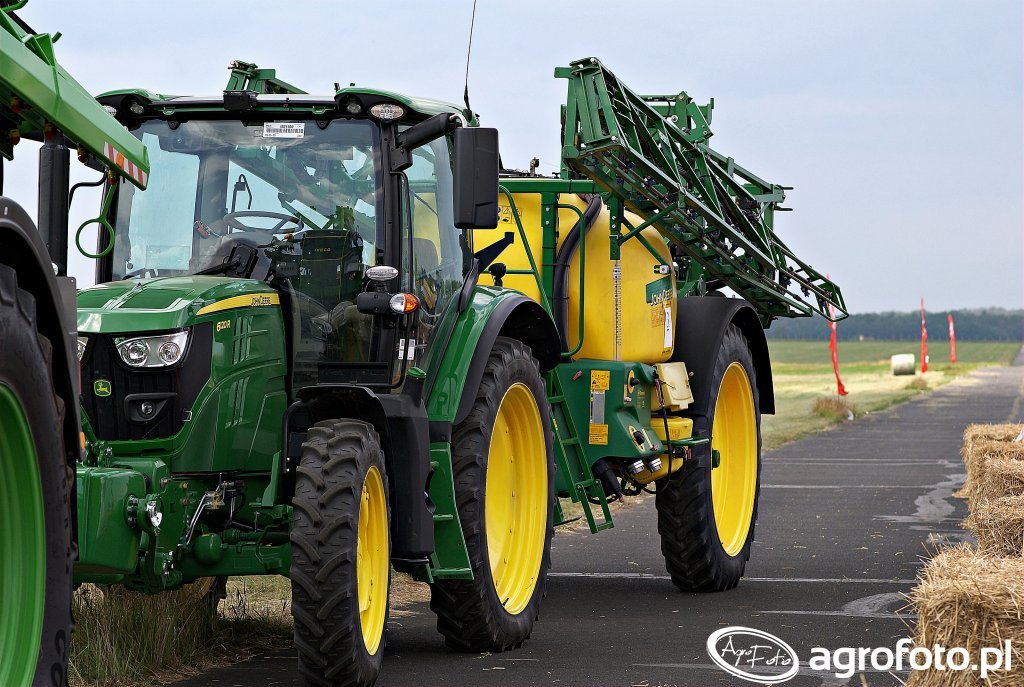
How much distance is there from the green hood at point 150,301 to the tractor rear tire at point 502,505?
54.8 inches

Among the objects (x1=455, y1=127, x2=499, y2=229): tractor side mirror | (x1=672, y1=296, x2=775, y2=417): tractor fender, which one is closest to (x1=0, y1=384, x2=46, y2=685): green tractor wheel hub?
(x1=455, y1=127, x2=499, y2=229): tractor side mirror

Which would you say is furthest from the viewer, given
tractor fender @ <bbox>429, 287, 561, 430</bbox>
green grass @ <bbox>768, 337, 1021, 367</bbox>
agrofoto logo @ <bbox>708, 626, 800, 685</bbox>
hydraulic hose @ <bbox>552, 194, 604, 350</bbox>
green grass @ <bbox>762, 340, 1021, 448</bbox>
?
green grass @ <bbox>768, 337, 1021, 367</bbox>

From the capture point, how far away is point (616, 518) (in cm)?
1415

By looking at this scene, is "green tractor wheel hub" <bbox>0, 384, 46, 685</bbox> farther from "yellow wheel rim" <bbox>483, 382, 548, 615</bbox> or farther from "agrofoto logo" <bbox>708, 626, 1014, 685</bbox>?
"yellow wheel rim" <bbox>483, 382, 548, 615</bbox>

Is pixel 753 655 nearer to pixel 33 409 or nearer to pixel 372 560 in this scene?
pixel 372 560

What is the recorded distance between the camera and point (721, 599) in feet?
31.6

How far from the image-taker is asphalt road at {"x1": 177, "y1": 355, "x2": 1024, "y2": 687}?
7.09 metres

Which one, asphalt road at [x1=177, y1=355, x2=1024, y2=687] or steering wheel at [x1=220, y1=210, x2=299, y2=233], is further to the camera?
asphalt road at [x1=177, y1=355, x2=1024, y2=687]

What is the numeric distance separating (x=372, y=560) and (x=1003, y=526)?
401 centimetres

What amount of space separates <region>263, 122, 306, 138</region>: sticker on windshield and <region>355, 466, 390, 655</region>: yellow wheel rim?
1.66m

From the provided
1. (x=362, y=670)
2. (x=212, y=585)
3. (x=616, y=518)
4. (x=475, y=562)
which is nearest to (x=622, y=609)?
(x=475, y=562)

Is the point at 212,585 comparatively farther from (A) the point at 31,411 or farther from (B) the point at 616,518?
(B) the point at 616,518

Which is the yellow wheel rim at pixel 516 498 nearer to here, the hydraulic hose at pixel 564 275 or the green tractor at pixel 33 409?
the hydraulic hose at pixel 564 275

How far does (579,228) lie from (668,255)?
0.88 metres
